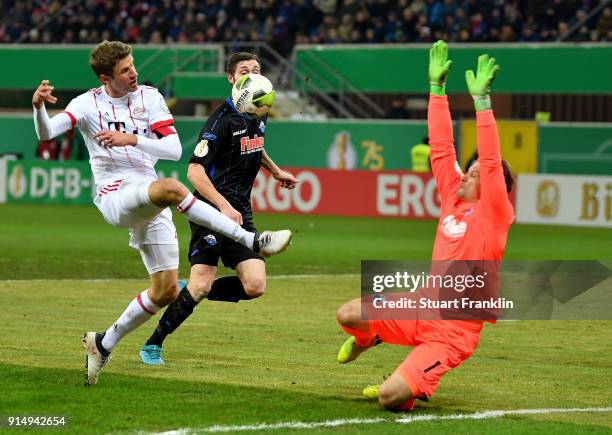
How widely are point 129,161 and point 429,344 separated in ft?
9.18

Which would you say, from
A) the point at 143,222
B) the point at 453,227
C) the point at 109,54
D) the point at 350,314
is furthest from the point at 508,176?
the point at 109,54

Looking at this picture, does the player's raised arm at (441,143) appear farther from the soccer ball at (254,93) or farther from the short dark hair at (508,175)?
the soccer ball at (254,93)

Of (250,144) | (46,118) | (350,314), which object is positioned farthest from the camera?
(250,144)

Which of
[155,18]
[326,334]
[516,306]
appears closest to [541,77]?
[155,18]

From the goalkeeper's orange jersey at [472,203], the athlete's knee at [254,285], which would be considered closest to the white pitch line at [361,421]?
the goalkeeper's orange jersey at [472,203]

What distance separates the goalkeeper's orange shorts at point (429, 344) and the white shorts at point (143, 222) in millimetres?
1893

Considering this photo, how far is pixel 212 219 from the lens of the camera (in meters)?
8.88

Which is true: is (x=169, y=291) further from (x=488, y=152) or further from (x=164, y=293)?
(x=488, y=152)

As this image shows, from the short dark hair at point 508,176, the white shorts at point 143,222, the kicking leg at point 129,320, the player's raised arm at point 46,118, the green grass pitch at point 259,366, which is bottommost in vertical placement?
the green grass pitch at point 259,366

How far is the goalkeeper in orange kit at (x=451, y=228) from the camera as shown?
26.3 ft

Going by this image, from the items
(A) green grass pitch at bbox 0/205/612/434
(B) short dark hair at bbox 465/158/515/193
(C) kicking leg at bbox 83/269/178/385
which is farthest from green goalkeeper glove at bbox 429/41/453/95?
(C) kicking leg at bbox 83/269/178/385

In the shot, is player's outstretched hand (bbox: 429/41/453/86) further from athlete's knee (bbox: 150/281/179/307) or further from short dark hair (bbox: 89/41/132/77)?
athlete's knee (bbox: 150/281/179/307)

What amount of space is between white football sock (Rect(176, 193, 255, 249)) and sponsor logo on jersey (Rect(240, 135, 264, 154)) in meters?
1.47

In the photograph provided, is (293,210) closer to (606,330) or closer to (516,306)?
(516,306)
